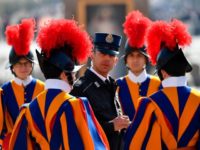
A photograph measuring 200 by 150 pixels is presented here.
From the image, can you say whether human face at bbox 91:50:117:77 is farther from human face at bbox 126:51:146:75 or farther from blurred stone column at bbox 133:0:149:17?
blurred stone column at bbox 133:0:149:17

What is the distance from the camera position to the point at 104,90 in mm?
6230

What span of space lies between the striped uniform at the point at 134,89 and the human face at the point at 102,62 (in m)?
0.80

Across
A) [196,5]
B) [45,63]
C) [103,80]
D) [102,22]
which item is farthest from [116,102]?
[196,5]

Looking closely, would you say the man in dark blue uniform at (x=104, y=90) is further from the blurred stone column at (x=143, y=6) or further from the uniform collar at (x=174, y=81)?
the blurred stone column at (x=143, y=6)

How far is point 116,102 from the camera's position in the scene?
250 inches

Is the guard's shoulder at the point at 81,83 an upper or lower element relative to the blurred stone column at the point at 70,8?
upper

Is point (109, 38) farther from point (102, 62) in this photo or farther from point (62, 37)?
point (62, 37)

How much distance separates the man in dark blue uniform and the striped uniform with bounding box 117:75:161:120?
0.67 meters

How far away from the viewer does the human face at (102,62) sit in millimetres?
6234

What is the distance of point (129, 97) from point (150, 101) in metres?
1.66

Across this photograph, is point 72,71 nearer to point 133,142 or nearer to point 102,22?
point 133,142

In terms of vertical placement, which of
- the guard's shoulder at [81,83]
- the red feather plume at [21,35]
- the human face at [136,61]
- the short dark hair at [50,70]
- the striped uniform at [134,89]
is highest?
the short dark hair at [50,70]

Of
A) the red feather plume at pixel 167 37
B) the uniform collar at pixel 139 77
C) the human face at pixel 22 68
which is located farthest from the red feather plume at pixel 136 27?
the red feather plume at pixel 167 37

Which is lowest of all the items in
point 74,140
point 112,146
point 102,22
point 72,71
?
point 102,22
